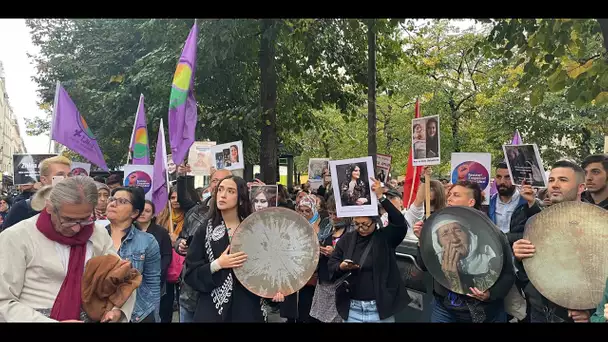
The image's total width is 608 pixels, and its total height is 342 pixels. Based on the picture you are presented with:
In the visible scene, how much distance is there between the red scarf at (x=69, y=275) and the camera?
3.15 m

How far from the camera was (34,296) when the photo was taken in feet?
10.3

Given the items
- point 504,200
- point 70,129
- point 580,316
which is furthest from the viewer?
point 70,129

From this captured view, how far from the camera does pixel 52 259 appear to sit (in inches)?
125

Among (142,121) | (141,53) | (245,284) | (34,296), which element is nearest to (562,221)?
(245,284)

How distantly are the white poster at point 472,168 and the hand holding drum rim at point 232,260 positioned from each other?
13.9 ft

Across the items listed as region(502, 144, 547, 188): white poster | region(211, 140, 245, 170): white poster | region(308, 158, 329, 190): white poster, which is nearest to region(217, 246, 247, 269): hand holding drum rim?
region(502, 144, 547, 188): white poster

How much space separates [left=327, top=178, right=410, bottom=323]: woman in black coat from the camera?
4520mm

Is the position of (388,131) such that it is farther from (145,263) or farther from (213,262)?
(213,262)

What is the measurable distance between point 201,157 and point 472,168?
463cm

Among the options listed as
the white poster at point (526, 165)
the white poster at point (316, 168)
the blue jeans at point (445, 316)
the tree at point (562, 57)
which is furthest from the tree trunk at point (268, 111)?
the blue jeans at point (445, 316)

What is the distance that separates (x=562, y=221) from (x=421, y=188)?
2.47m

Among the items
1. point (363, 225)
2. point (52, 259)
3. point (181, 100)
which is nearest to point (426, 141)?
point (363, 225)

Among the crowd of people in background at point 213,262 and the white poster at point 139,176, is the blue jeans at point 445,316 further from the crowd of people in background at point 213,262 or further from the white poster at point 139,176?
the white poster at point 139,176

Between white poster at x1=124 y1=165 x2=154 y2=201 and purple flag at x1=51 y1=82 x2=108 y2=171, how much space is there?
1.08 meters
